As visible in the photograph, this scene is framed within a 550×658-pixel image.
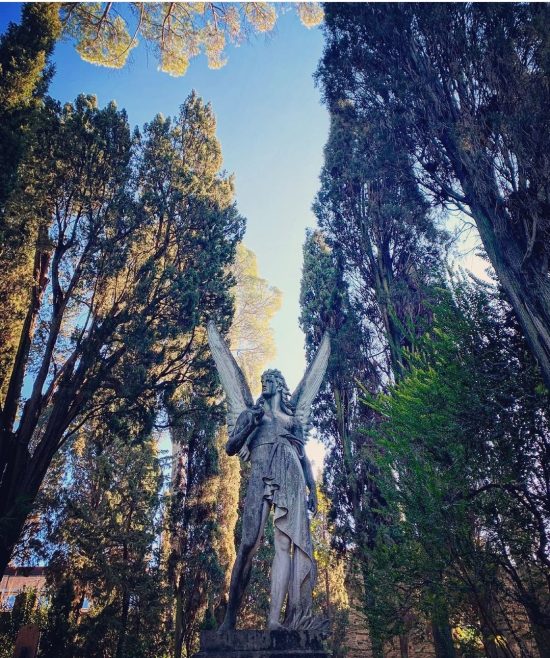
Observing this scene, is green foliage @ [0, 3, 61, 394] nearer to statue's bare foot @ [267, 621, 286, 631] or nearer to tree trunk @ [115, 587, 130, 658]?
tree trunk @ [115, 587, 130, 658]

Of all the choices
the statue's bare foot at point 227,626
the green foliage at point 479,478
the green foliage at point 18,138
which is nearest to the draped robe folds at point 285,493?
the statue's bare foot at point 227,626

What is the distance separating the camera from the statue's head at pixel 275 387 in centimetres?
382

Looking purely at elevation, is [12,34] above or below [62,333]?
above

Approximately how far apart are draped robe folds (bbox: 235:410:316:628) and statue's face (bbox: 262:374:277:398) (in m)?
0.22

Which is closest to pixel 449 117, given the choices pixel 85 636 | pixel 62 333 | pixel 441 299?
pixel 441 299

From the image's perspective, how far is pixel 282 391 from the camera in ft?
12.8

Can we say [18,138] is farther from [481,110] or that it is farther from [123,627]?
[123,627]

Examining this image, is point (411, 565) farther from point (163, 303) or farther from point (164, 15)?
point (164, 15)

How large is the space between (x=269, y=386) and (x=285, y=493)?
1.00 metres

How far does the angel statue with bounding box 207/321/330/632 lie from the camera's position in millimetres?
2926

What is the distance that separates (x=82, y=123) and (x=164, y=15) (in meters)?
2.70

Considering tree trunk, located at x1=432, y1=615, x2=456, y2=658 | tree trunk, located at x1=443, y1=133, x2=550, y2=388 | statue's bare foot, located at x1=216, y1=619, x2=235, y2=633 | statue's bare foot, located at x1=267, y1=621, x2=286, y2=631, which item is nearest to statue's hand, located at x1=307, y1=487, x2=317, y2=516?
statue's bare foot, located at x1=267, y1=621, x2=286, y2=631

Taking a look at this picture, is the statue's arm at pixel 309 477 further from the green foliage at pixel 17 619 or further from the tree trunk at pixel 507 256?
the green foliage at pixel 17 619

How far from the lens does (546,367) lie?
15.3 ft
